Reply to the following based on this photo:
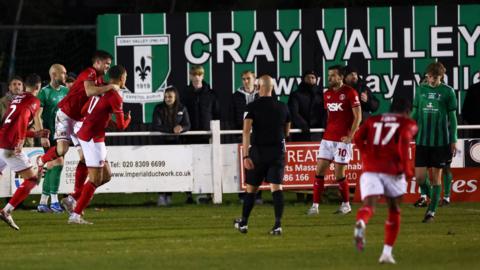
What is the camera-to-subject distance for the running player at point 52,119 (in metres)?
22.4

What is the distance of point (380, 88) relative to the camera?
25.1m

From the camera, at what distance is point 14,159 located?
63.6 ft

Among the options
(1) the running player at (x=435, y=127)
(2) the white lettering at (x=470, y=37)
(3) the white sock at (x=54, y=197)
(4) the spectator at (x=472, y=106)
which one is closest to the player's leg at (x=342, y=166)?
(1) the running player at (x=435, y=127)

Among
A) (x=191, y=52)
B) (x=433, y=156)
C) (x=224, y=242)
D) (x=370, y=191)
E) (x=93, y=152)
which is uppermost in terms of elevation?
(x=191, y=52)

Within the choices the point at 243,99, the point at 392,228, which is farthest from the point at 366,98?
the point at 392,228

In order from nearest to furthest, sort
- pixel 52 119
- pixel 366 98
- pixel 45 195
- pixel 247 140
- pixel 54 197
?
pixel 247 140 < pixel 54 197 < pixel 45 195 < pixel 52 119 < pixel 366 98

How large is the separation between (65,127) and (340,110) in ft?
13.4

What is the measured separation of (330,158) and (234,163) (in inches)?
125

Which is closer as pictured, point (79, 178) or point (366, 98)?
point (79, 178)

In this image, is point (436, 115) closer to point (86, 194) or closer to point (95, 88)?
point (95, 88)

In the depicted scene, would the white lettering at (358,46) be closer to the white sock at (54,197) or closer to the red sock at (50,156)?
the white sock at (54,197)

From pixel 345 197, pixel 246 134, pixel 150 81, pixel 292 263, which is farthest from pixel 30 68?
pixel 292 263

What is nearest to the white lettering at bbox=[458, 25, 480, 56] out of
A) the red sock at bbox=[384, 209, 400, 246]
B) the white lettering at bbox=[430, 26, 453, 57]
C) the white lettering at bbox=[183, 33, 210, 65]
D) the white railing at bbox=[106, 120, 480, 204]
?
the white lettering at bbox=[430, 26, 453, 57]

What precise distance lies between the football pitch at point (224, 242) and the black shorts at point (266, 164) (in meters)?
0.73
